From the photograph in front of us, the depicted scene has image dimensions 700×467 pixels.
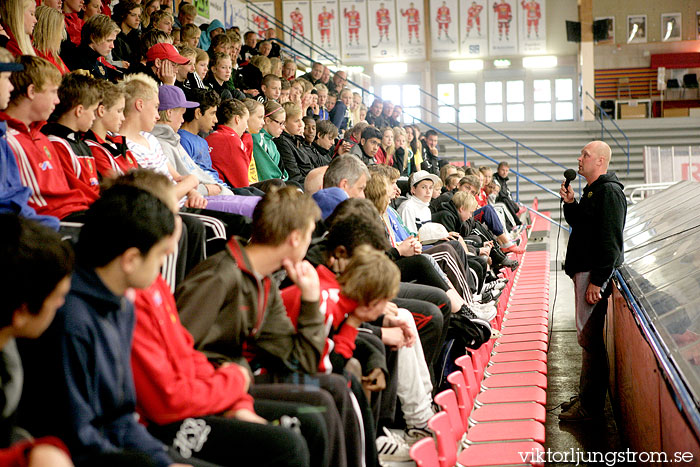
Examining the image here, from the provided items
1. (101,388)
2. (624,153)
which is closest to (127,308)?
(101,388)

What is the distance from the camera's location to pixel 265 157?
563 cm

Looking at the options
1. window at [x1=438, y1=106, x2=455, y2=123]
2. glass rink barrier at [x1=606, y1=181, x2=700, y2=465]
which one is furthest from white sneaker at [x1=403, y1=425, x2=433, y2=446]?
window at [x1=438, y1=106, x2=455, y2=123]

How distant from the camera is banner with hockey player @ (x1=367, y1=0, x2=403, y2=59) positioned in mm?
19250

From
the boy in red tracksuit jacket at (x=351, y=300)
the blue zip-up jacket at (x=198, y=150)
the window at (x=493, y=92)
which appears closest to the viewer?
the boy in red tracksuit jacket at (x=351, y=300)

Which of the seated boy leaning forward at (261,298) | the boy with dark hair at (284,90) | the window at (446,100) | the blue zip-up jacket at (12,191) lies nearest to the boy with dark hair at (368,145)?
the boy with dark hair at (284,90)

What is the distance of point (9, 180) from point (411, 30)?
59.4 ft

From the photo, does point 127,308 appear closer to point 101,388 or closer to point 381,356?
point 101,388

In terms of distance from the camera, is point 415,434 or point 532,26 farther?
point 532,26

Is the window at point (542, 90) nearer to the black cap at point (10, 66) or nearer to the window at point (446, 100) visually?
the window at point (446, 100)

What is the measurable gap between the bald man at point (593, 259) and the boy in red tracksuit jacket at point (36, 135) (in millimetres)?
3242

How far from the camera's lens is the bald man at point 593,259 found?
4656 millimetres

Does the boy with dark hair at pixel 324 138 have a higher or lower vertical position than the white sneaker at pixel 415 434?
higher

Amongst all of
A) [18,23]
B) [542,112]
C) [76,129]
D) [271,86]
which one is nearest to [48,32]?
[18,23]

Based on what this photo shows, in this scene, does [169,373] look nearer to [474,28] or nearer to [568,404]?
[568,404]
